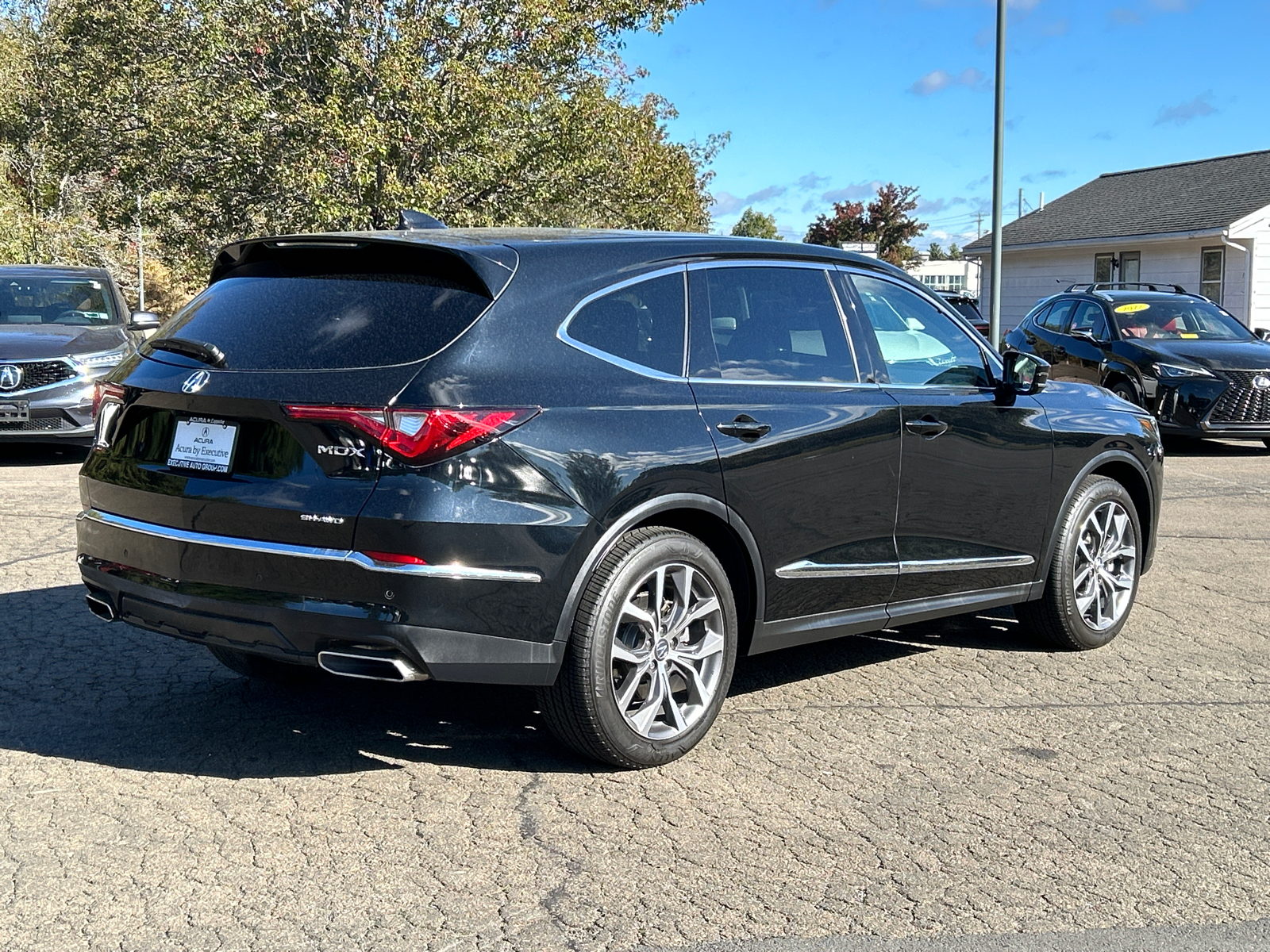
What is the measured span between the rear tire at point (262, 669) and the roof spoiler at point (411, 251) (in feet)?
5.08

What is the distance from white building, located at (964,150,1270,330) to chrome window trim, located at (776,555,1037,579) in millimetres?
24174

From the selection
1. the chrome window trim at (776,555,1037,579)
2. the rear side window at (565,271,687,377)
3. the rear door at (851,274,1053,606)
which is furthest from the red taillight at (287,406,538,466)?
the rear door at (851,274,1053,606)

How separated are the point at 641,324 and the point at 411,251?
2.58 ft

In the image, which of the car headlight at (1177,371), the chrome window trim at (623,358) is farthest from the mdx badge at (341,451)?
the car headlight at (1177,371)

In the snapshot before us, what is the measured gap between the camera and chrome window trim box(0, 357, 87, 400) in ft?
39.5

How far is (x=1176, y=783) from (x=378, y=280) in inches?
118

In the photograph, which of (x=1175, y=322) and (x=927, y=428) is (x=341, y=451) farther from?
(x=1175, y=322)

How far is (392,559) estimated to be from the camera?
394 centimetres

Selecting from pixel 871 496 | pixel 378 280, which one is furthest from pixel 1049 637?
pixel 378 280

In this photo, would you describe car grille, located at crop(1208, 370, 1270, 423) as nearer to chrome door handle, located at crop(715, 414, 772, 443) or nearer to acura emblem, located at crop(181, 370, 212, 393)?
chrome door handle, located at crop(715, 414, 772, 443)

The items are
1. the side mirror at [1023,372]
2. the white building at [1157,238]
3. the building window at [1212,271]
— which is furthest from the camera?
the building window at [1212,271]

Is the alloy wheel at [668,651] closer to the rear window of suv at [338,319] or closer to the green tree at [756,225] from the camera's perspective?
the rear window of suv at [338,319]

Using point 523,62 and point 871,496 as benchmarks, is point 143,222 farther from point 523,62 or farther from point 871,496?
point 871,496

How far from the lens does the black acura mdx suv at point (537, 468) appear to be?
3.98 metres
